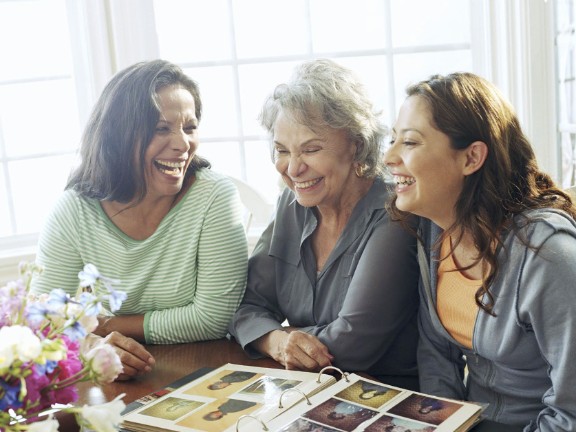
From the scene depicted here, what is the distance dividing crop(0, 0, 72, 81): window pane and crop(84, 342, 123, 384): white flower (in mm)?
2670

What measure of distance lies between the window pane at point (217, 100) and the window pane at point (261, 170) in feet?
0.34

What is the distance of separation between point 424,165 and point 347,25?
1808 mm

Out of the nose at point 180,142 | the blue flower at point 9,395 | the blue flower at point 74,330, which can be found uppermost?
the nose at point 180,142

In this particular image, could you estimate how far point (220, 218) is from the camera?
2170 mm

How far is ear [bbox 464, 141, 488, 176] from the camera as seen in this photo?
5.47ft

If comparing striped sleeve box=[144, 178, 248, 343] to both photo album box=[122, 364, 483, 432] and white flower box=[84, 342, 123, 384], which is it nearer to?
photo album box=[122, 364, 483, 432]

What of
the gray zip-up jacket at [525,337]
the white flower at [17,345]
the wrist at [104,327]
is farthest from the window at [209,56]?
the white flower at [17,345]

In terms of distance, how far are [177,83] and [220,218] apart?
15.1 inches

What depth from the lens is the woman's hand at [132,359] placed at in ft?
5.76

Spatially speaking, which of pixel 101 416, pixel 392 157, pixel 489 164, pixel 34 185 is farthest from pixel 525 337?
pixel 34 185

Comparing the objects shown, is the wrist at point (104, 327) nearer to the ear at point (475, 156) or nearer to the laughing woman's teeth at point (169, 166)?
the laughing woman's teeth at point (169, 166)

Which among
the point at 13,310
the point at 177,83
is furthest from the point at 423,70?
the point at 13,310

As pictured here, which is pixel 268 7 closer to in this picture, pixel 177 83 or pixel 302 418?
pixel 177 83

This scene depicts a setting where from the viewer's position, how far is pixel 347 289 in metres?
1.98
